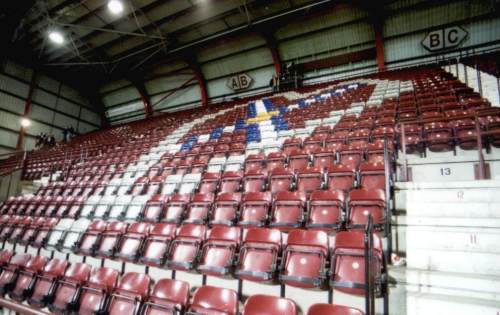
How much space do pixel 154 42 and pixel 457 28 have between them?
10.5 m

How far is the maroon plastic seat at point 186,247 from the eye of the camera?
272 centimetres

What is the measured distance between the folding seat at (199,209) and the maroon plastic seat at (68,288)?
1106 millimetres

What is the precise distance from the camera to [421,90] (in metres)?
6.82

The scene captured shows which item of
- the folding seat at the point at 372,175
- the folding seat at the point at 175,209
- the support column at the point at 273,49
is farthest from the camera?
the support column at the point at 273,49

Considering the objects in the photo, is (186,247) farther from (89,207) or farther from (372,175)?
(89,207)

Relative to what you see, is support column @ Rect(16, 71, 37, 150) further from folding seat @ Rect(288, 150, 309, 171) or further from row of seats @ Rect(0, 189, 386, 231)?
folding seat @ Rect(288, 150, 309, 171)

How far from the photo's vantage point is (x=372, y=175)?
10.7 ft

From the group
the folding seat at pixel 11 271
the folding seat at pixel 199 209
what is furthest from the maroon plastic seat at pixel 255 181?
the folding seat at pixel 11 271

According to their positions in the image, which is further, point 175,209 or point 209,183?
point 209,183

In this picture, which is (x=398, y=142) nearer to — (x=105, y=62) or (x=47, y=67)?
(x=105, y=62)

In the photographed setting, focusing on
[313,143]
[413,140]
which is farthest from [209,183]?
[413,140]

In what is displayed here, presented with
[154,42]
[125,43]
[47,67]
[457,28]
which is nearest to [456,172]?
[457,28]

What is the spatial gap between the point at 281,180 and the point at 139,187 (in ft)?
8.15

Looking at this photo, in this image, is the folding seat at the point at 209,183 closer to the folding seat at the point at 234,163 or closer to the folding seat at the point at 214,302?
the folding seat at the point at 234,163
